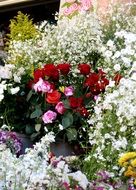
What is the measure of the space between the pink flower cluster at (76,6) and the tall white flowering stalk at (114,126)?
246cm

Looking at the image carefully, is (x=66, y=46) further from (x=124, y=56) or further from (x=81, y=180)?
(x=81, y=180)

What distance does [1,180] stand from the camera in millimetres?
2512

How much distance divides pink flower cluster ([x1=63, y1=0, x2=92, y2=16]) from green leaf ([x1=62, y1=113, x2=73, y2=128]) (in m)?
1.89

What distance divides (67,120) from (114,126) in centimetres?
84

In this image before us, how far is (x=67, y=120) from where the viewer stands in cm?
411

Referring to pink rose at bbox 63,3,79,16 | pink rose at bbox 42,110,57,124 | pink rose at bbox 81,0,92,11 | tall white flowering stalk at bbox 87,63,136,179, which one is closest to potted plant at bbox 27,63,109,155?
pink rose at bbox 42,110,57,124

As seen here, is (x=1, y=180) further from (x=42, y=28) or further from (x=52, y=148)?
(x=42, y=28)

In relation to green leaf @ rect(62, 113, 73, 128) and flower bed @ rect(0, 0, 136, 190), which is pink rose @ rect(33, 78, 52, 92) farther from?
green leaf @ rect(62, 113, 73, 128)

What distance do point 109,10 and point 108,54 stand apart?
1687 millimetres

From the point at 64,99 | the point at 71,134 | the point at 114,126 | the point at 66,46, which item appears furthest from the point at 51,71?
the point at 114,126

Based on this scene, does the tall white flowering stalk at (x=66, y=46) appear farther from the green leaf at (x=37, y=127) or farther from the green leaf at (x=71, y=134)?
the green leaf at (x=71, y=134)

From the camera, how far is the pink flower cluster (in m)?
5.84

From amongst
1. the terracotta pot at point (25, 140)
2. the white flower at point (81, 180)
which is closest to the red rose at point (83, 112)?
the terracotta pot at point (25, 140)

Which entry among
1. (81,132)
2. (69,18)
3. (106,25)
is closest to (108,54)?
(81,132)
